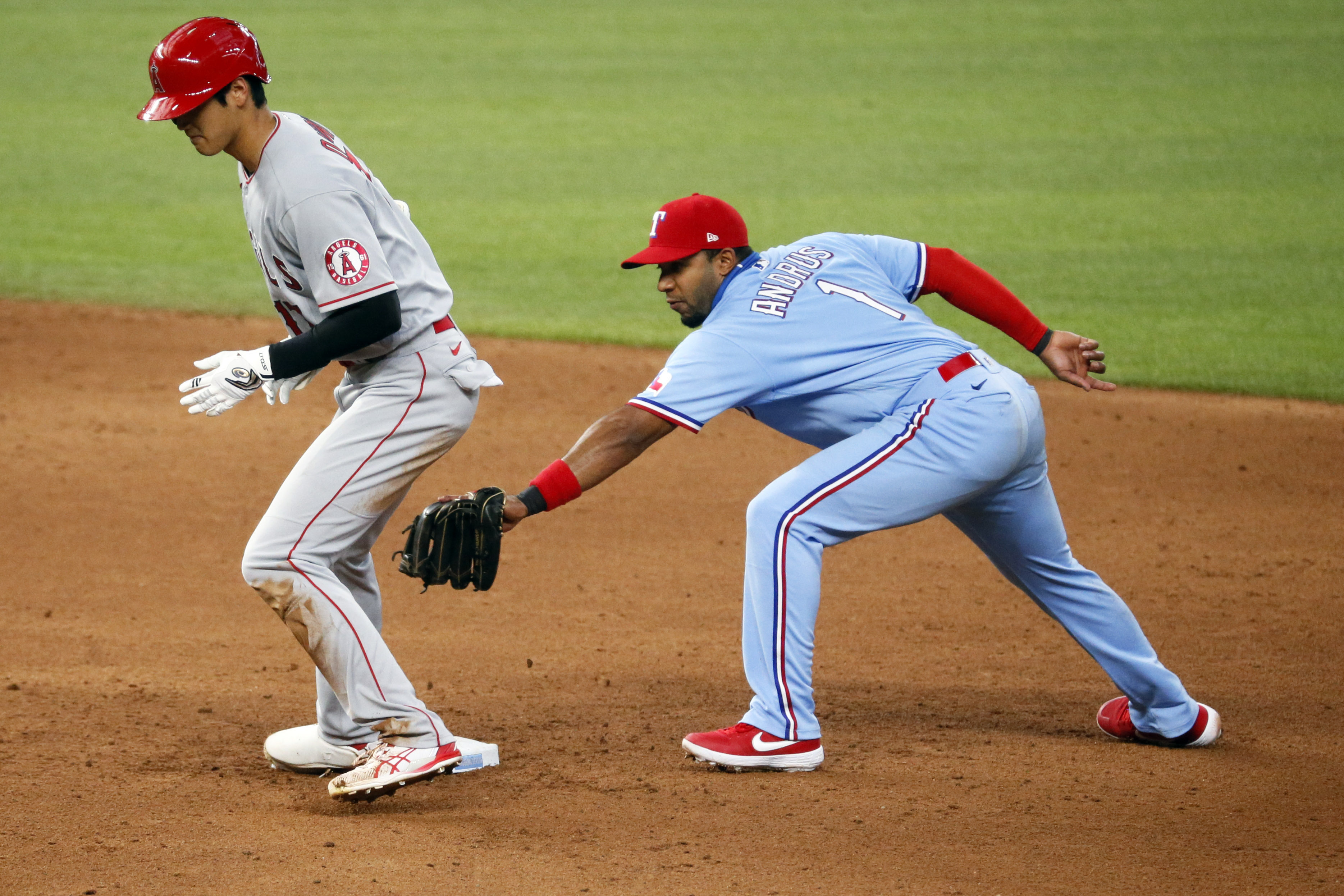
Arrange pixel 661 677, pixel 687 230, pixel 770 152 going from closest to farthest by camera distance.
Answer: pixel 687 230
pixel 661 677
pixel 770 152

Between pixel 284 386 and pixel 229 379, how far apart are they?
33 cm

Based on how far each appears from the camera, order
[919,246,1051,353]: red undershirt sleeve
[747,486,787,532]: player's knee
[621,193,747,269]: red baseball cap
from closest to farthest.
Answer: [747,486,787,532]: player's knee < [621,193,747,269]: red baseball cap < [919,246,1051,353]: red undershirt sleeve

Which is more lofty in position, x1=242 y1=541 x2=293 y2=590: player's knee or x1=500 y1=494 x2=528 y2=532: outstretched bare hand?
x1=500 y1=494 x2=528 y2=532: outstretched bare hand

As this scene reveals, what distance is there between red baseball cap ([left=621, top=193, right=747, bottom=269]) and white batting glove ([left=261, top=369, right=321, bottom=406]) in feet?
2.98

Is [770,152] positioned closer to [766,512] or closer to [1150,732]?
[1150,732]

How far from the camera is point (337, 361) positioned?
3912mm

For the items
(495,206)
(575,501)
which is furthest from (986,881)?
(495,206)

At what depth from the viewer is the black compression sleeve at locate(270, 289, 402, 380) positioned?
3.73 m

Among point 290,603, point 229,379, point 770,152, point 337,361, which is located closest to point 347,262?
point 337,361

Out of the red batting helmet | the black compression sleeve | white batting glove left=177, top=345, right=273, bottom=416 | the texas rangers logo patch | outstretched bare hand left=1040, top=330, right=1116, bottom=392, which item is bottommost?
outstretched bare hand left=1040, top=330, right=1116, bottom=392

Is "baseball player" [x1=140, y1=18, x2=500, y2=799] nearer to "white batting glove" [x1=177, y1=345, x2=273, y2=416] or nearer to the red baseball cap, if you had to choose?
"white batting glove" [x1=177, y1=345, x2=273, y2=416]

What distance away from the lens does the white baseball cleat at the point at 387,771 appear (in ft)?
12.5

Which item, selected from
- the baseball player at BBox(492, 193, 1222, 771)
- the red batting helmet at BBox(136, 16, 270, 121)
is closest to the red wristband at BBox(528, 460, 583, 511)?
the baseball player at BBox(492, 193, 1222, 771)

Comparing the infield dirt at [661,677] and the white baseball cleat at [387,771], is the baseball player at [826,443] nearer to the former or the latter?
the infield dirt at [661,677]
